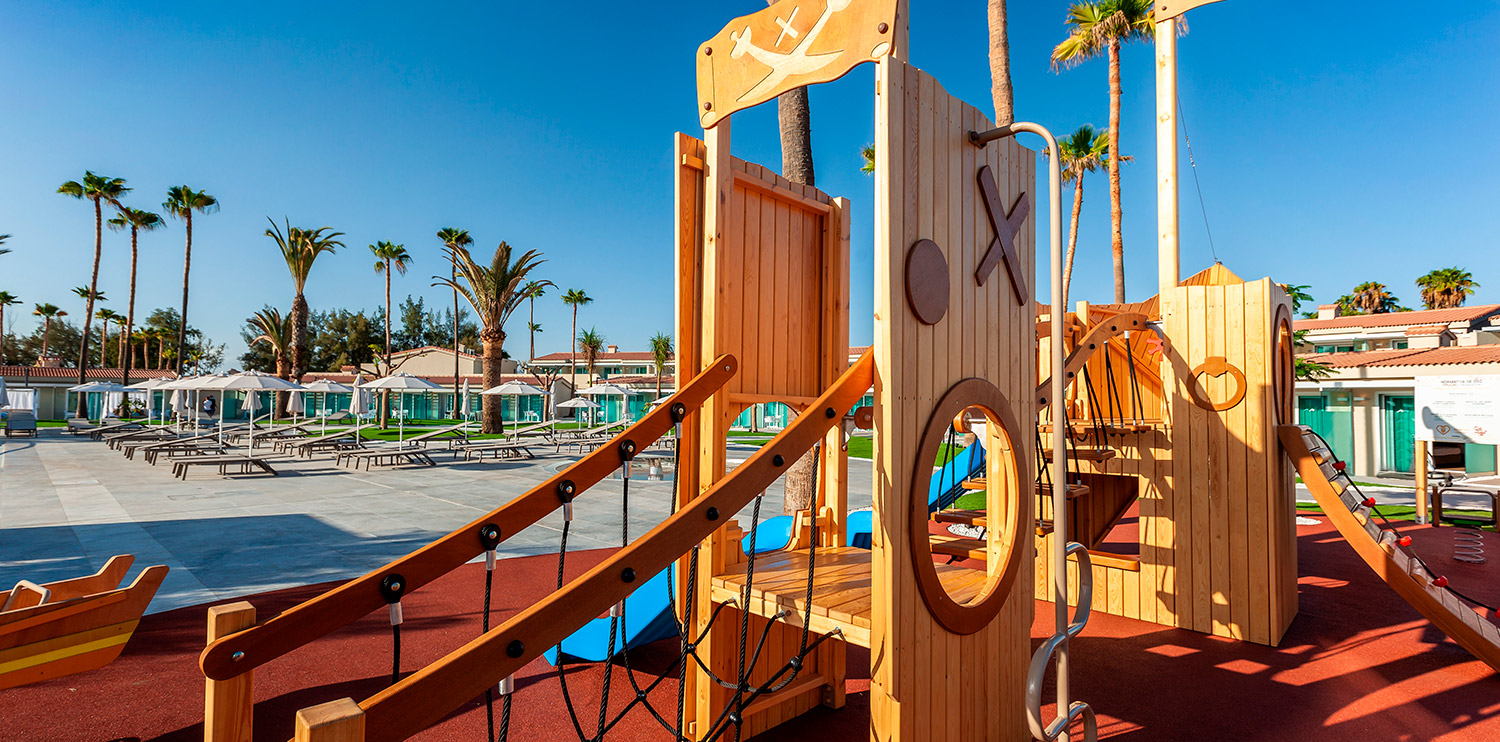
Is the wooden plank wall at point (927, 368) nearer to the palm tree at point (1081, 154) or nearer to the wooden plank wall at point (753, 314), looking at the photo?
the wooden plank wall at point (753, 314)

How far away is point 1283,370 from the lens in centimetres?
588

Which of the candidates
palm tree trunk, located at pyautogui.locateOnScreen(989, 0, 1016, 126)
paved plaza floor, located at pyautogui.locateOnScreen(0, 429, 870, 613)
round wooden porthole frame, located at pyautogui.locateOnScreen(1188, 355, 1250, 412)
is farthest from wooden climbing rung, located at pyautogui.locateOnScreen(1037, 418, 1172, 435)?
palm tree trunk, located at pyautogui.locateOnScreen(989, 0, 1016, 126)

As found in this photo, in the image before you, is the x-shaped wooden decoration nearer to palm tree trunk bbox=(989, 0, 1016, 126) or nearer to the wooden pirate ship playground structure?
the wooden pirate ship playground structure

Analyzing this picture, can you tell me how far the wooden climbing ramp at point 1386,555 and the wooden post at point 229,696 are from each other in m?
6.12

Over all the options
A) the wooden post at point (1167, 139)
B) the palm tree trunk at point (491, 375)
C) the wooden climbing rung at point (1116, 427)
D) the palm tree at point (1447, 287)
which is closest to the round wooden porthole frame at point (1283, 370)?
the wooden climbing rung at point (1116, 427)

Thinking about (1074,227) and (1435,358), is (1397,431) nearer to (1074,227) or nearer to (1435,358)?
(1435,358)

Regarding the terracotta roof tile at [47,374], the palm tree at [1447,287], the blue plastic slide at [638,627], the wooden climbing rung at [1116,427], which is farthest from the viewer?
the terracotta roof tile at [47,374]

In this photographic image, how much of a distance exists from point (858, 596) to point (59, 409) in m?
63.5

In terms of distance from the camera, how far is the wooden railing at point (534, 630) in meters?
1.33

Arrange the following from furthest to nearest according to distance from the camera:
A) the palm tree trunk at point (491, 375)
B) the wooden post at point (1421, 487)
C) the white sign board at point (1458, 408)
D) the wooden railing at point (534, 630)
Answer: the palm tree trunk at point (491, 375) < the wooden post at point (1421, 487) < the white sign board at point (1458, 408) < the wooden railing at point (534, 630)

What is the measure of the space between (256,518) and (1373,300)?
174 ft

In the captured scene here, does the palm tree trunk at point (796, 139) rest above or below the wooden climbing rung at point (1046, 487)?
above

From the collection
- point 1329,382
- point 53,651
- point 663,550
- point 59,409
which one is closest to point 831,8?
point 663,550

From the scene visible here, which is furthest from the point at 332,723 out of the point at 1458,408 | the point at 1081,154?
the point at 1081,154
